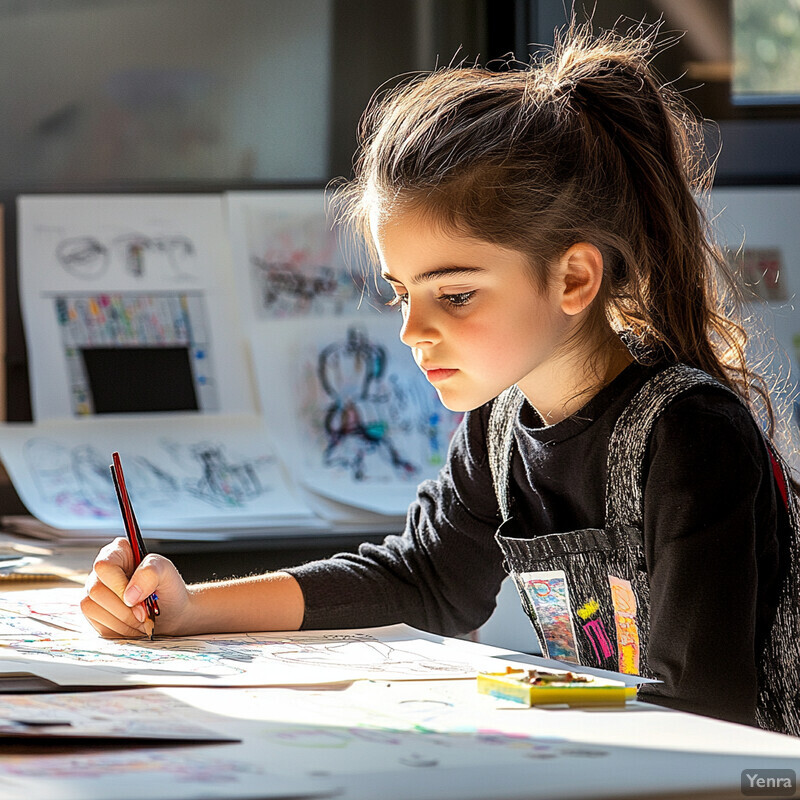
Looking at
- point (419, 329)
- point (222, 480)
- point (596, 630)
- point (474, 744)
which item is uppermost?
point (419, 329)

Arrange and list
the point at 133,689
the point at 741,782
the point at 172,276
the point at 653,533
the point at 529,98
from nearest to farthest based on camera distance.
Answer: the point at 741,782 → the point at 133,689 → the point at 653,533 → the point at 529,98 → the point at 172,276

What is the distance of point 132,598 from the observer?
81 centimetres

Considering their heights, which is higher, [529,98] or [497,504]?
[529,98]

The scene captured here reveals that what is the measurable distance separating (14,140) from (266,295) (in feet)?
1.51

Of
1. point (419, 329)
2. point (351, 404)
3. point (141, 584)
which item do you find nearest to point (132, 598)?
point (141, 584)

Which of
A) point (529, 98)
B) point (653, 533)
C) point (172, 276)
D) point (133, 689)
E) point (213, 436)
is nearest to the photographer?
point (133, 689)

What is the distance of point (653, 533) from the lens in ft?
2.65

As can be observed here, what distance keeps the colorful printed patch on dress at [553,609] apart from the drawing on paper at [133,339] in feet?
3.24

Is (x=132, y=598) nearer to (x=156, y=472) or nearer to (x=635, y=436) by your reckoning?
(x=635, y=436)

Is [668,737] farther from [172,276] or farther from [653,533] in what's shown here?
[172,276]

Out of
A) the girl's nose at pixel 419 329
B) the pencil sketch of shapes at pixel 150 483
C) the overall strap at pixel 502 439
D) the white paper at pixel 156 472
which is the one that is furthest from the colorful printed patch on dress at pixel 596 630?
the pencil sketch of shapes at pixel 150 483

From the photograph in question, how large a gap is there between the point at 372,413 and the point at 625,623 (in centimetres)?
105

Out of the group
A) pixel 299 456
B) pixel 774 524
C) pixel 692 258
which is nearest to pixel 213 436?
pixel 299 456

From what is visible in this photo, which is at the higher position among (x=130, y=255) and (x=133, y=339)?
(x=130, y=255)
